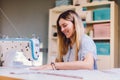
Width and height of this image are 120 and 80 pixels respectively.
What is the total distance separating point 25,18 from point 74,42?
2.32 metres

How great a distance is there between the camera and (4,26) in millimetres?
4059

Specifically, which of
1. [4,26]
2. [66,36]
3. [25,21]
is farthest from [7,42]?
[4,26]

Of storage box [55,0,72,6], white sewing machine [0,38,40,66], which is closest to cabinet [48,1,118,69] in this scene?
storage box [55,0,72,6]

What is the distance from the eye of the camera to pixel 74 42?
1.71m

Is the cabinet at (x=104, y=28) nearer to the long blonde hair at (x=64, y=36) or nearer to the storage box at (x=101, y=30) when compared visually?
the storage box at (x=101, y=30)

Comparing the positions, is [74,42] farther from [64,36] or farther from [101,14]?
[101,14]

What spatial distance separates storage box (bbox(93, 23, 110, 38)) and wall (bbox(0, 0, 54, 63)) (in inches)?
40.4

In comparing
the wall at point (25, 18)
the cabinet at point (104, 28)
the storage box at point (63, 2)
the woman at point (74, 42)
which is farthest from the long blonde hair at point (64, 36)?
the wall at point (25, 18)

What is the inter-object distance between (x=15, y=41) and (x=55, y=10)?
1711 millimetres

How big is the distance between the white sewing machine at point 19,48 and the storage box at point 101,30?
137 cm

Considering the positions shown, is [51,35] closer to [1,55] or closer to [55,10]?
[55,10]

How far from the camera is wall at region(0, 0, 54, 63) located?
12.0 feet

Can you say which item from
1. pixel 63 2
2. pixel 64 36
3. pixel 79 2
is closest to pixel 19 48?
pixel 64 36

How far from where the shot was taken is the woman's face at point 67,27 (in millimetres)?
1690
